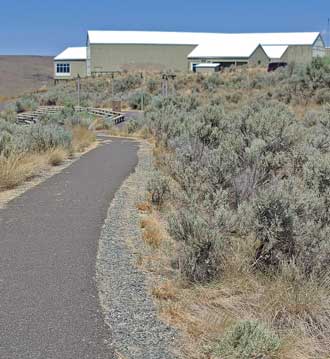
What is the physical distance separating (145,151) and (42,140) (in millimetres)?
4033

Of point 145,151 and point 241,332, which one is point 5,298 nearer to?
point 241,332

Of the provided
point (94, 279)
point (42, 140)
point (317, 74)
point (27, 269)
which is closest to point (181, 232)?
point (94, 279)

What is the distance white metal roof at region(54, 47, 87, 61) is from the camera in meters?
86.6

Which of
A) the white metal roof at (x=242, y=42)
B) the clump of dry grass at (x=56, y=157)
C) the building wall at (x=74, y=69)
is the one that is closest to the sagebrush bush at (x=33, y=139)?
the clump of dry grass at (x=56, y=157)

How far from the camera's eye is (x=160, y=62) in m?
81.3

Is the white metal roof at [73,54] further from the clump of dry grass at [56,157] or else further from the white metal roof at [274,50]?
the clump of dry grass at [56,157]

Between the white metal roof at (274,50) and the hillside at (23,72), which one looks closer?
the white metal roof at (274,50)

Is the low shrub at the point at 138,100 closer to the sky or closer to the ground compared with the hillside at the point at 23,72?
closer to the ground

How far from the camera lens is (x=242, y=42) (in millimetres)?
81312

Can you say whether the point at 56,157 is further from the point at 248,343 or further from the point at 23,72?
the point at 23,72

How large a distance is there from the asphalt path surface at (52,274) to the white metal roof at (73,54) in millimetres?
79382

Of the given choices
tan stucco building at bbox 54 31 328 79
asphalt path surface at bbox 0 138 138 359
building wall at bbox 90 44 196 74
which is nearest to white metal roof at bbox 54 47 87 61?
tan stucco building at bbox 54 31 328 79

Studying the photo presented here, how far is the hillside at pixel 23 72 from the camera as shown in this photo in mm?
120500

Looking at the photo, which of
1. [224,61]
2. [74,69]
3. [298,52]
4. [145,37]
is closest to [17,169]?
[224,61]
